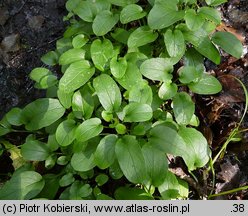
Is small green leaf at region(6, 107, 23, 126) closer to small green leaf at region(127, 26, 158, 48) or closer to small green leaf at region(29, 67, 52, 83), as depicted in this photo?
small green leaf at region(29, 67, 52, 83)

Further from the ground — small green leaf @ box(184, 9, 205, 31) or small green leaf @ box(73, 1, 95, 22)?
small green leaf @ box(73, 1, 95, 22)

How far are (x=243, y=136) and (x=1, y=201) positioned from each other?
1.24 meters

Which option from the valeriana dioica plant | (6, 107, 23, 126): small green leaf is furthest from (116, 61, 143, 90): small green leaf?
(6, 107, 23, 126): small green leaf

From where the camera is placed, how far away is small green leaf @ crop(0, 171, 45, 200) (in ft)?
5.30

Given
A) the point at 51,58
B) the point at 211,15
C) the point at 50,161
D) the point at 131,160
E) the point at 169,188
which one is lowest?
the point at 169,188

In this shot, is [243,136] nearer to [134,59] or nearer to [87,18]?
[134,59]

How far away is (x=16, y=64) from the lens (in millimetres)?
2188

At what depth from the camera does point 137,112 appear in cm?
163

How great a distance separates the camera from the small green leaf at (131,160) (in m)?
1.52

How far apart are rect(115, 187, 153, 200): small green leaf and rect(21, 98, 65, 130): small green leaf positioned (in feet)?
1.49

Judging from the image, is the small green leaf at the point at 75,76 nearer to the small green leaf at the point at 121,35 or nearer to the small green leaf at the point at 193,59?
the small green leaf at the point at 121,35

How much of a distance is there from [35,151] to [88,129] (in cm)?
31

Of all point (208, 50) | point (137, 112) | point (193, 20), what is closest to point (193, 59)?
point (208, 50)

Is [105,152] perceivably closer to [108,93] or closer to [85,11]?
[108,93]
